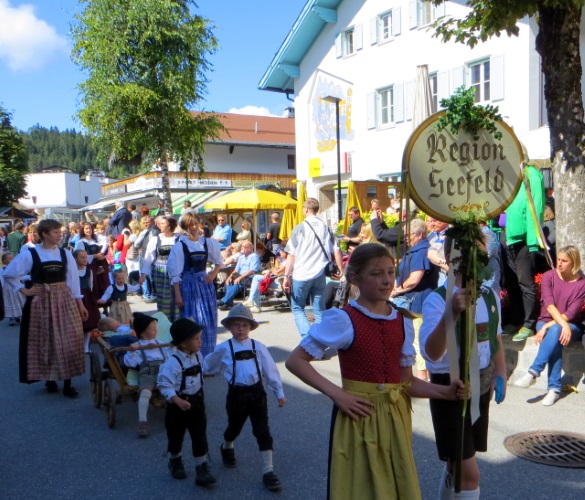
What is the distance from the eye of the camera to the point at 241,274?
12266 mm

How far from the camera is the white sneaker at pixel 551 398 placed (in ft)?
18.7

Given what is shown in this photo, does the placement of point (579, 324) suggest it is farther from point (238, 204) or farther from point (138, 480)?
point (238, 204)

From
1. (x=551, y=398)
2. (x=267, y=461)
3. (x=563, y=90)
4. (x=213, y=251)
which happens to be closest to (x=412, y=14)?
(x=563, y=90)

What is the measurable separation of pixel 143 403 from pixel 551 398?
3.68m

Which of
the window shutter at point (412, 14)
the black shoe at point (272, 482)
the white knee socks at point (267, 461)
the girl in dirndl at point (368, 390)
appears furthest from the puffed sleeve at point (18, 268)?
the window shutter at point (412, 14)

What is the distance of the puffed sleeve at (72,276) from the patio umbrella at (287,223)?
31.6 feet

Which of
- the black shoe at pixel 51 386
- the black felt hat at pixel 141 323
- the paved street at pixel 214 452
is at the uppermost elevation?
the black felt hat at pixel 141 323

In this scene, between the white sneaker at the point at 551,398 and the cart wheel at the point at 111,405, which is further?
the white sneaker at the point at 551,398

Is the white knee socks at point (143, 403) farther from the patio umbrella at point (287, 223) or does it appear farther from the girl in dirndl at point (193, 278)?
the patio umbrella at point (287, 223)

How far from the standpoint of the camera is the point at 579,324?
19.9 feet

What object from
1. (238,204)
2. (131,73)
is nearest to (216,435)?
(238,204)

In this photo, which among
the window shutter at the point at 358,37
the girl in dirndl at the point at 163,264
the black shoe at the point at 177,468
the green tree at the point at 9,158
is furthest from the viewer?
the green tree at the point at 9,158

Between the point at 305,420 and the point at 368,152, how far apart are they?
17.1m

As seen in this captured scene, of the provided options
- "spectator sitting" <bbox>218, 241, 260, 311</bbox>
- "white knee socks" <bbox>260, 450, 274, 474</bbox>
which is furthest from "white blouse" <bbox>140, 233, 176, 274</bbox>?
"white knee socks" <bbox>260, 450, 274, 474</bbox>
